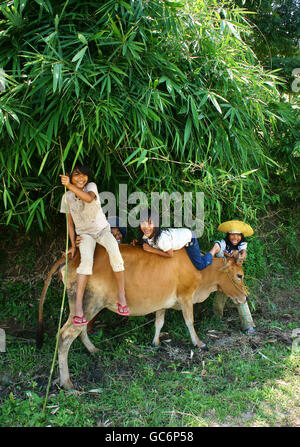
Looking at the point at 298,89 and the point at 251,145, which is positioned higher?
the point at 298,89

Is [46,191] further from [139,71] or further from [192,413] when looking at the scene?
[192,413]

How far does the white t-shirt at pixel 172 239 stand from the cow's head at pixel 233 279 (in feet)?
2.20

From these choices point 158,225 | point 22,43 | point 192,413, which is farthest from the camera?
point 158,225

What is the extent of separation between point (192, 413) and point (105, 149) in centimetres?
243

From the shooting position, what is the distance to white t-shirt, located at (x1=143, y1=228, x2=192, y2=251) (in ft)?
13.6

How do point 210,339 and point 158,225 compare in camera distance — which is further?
point 210,339

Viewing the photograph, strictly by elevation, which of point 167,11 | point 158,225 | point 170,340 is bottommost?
point 170,340

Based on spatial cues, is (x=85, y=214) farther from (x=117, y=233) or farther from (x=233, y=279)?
(x=233, y=279)

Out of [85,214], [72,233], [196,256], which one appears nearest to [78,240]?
[72,233]

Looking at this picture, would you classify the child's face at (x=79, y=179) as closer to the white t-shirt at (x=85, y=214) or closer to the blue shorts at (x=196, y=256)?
the white t-shirt at (x=85, y=214)

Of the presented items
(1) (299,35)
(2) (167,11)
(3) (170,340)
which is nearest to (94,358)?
(3) (170,340)

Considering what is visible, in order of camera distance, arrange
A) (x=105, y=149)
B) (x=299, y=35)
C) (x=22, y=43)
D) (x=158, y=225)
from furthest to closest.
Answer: (x=299, y=35) → (x=158, y=225) → (x=105, y=149) → (x=22, y=43)

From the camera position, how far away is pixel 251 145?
15.1 feet

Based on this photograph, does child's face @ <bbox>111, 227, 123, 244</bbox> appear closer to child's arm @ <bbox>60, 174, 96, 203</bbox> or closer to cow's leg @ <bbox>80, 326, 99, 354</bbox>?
child's arm @ <bbox>60, 174, 96, 203</bbox>
